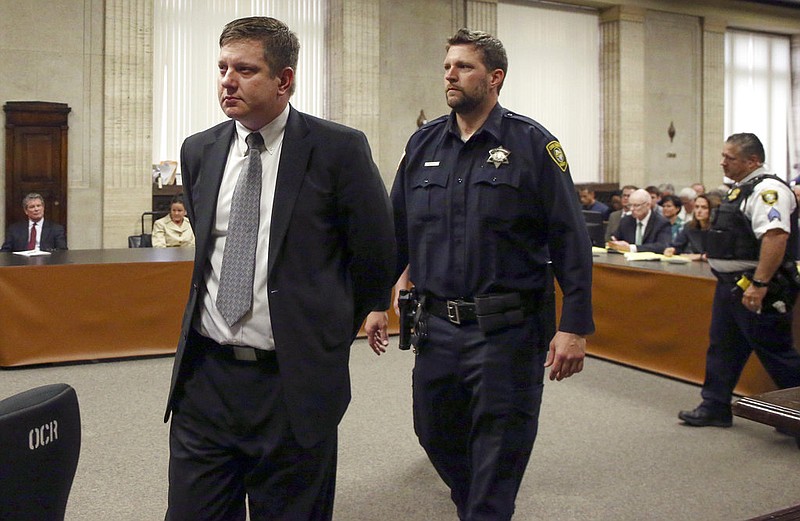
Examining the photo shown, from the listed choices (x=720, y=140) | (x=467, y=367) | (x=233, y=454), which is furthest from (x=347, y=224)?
(x=720, y=140)

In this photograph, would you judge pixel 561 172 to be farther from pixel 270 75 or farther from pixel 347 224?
pixel 270 75

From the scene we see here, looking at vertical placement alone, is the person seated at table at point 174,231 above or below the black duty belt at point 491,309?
above

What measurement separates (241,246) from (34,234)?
6.61m

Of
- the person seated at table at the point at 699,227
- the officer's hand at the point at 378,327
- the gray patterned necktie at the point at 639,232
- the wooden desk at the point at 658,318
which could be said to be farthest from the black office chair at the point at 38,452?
the gray patterned necktie at the point at 639,232

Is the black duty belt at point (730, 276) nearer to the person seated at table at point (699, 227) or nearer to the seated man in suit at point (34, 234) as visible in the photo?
the person seated at table at point (699, 227)

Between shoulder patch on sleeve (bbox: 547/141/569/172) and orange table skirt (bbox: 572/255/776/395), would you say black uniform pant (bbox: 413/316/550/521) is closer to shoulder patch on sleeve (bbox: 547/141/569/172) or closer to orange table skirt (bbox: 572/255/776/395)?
shoulder patch on sleeve (bbox: 547/141/569/172)

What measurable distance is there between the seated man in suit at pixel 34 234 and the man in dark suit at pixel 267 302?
627 centimetres

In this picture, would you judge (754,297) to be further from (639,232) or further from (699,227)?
(639,232)

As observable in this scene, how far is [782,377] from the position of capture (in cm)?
431

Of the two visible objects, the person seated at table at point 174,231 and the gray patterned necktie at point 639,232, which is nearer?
the gray patterned necktie at point 639,232

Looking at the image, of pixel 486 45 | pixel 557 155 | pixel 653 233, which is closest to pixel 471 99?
pixel 486 45

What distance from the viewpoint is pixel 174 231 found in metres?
8.32

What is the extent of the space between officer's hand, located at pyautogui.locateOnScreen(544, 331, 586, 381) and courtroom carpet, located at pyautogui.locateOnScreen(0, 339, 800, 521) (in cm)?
99

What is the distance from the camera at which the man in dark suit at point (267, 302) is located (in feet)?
6.08
